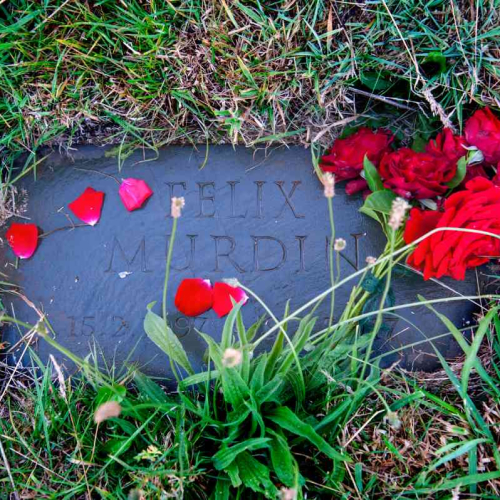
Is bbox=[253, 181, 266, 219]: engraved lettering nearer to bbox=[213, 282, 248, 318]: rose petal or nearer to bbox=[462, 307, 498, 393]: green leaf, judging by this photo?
bbox=[213, 282, 248, 318]: rose petal

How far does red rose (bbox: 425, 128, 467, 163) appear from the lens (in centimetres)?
136

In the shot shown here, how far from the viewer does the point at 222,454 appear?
1.18 meters

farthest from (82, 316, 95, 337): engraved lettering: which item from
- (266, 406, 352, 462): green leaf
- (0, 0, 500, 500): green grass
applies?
(266, 406, 352, 462): green leaf

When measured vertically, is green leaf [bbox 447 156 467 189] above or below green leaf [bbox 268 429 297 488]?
above

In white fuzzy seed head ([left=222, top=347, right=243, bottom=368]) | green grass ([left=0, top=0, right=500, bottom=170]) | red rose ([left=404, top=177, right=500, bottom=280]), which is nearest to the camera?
white fuzzy seed head ([left=222, top=347, right=243, bottom=368])

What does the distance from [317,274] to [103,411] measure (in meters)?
0.73

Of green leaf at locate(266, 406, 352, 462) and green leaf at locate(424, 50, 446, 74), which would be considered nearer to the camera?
green leaf at locate(266, 406, 352, 462)

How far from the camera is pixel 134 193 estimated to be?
4.89 feet

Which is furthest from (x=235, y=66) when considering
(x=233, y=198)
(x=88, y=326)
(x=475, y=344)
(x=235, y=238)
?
(x=475, y=344)

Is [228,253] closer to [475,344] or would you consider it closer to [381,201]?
[381,201]

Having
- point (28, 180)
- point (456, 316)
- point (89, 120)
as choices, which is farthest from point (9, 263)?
point (456, 316)

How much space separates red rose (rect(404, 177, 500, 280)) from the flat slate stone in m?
0.19

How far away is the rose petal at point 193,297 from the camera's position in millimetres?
1442

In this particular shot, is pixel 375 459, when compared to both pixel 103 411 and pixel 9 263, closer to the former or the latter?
pixel 103 411
